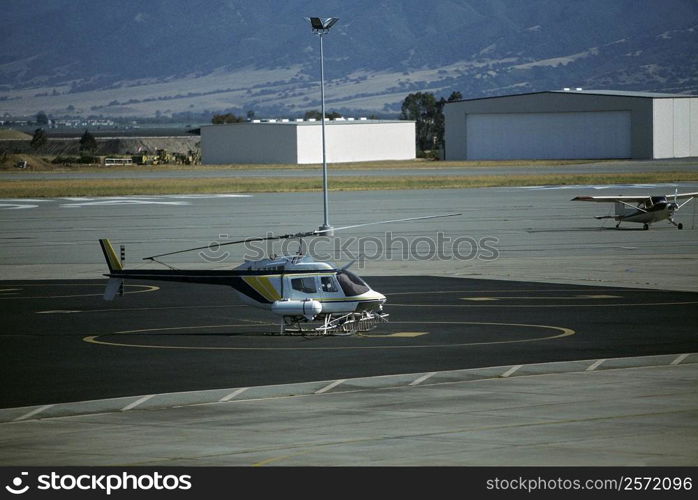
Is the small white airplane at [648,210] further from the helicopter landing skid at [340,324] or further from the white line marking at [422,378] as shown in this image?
the white line marking at [422,378]

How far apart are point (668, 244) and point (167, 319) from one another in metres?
28.2

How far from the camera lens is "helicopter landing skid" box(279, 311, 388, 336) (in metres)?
32.5

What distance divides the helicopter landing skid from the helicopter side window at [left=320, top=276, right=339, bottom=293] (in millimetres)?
776

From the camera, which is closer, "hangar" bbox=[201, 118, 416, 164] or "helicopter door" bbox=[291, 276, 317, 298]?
"helicopter door" bbox=[291, 276, 317, 298]

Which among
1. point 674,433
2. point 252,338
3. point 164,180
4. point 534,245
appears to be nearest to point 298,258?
point 252,338

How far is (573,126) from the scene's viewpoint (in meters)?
176

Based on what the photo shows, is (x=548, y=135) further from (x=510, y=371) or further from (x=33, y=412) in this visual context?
(x=33, y=412)

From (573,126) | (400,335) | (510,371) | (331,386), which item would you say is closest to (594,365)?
(510,371)

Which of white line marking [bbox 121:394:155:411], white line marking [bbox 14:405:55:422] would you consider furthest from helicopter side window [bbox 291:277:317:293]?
white line marking [bbox 14:405:55:422]

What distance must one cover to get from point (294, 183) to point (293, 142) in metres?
62.6

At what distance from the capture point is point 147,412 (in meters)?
22.9

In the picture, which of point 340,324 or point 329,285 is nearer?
point 329,285

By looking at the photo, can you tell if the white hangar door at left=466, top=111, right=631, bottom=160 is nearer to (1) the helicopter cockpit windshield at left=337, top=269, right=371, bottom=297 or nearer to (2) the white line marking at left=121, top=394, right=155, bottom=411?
(1) the helicopter cockpit windshield at left=337, top=269, right=371, bottom=297
